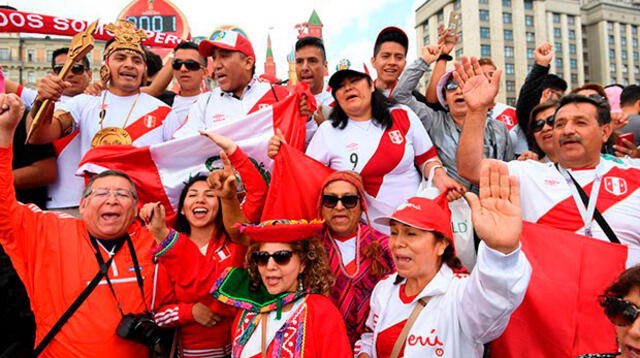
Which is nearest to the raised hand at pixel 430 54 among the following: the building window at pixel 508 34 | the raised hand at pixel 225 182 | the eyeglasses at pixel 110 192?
the raised hand at pixel 225 182

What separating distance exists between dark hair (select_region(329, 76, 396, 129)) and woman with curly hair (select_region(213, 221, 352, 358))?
1347 mm

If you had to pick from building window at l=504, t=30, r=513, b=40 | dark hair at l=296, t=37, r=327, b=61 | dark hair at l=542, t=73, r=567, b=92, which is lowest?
dark hair at l=542, t=73, r=567, b=92

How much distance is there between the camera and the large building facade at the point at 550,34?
66062 millimetres

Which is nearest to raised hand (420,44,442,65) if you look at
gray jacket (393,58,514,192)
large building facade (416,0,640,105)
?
gray jacket (393,58,514,192)

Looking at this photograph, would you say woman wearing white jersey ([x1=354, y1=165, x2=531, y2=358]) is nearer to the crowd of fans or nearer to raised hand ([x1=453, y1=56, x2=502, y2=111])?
the crowd of fans

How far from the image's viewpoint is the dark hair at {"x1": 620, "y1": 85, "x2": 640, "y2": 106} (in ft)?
18.7

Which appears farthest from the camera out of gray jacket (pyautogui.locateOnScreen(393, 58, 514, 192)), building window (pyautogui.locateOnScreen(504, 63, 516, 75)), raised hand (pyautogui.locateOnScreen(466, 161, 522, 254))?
building window (pyautogui.locateOnScreen(504, 63, 516, 75))

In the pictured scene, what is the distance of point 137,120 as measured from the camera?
467cm

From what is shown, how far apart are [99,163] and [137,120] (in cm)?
72

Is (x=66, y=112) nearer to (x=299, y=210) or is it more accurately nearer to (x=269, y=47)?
(x=299, y=210)

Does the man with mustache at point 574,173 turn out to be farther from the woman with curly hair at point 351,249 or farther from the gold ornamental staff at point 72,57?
the gold ornamental staff at point 72,57

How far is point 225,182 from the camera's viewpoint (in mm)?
3568

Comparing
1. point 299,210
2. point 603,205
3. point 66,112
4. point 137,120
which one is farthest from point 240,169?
point 603,205

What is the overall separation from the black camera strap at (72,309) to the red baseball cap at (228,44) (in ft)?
8.34
